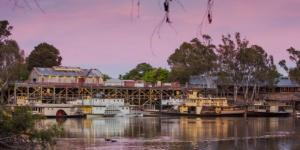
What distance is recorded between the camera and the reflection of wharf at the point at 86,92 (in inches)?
4021

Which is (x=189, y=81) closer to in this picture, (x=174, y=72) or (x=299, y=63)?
(x=174, y=72)

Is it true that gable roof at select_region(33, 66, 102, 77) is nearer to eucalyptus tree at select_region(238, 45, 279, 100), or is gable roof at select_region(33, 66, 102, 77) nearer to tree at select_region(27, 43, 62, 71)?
tree at select_region(27, 43, 62, 71)

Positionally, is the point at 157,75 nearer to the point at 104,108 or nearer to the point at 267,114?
the point at 267,114

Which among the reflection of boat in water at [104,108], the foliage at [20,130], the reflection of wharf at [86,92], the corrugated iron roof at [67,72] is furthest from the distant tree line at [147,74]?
the foliage at [20,130]

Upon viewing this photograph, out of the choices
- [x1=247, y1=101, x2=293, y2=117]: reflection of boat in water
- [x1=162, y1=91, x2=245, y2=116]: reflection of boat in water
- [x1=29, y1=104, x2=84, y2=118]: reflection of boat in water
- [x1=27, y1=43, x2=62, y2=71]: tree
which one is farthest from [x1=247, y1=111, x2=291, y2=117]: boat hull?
[x1=27, y1=43, x2=62, y2=71]: tree

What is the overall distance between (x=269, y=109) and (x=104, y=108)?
27.8m

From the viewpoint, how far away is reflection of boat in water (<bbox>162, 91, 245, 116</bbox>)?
321 ft

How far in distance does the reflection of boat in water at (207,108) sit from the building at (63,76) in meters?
17.9

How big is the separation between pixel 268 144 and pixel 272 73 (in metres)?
63.9

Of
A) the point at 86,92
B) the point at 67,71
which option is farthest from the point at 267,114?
the point at 67,71

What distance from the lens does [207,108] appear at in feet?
321

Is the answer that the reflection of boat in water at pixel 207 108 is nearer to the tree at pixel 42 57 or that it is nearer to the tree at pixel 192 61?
the tree at pixel 192 61

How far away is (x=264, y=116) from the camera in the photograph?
3907 inches

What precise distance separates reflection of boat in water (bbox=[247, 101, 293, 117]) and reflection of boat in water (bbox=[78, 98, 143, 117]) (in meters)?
19.8
